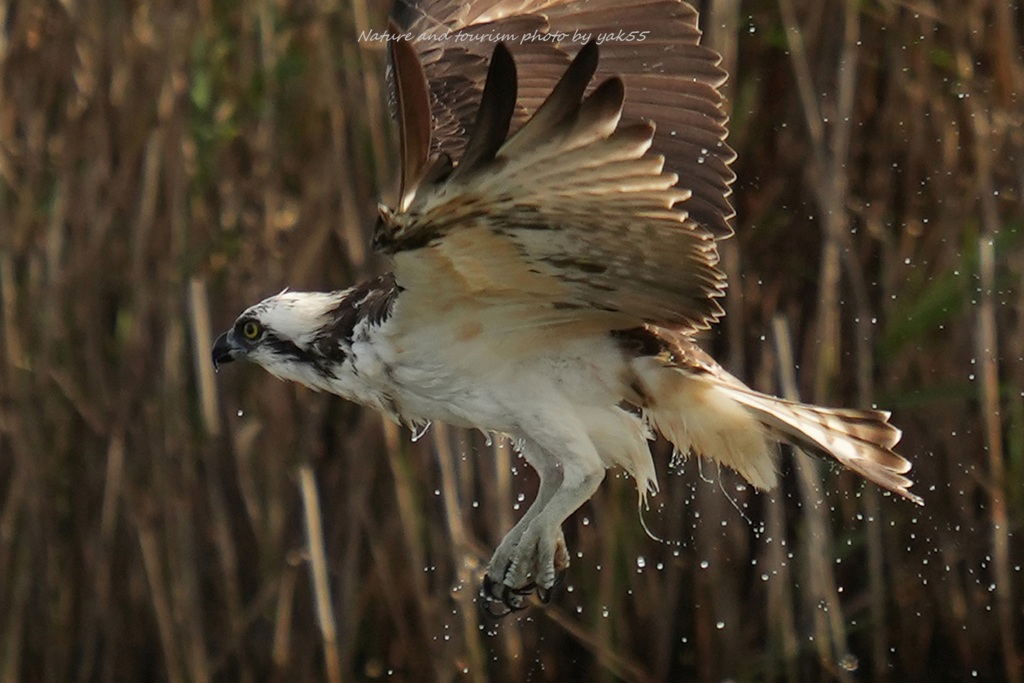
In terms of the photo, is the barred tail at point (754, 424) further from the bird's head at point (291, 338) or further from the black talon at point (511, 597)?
the bird's head at point (291, 338)

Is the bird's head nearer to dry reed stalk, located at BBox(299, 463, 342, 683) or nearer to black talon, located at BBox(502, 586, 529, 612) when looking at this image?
black talon, located at BBox(502, 586, 529, 612)

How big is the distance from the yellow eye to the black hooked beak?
0.04 meters

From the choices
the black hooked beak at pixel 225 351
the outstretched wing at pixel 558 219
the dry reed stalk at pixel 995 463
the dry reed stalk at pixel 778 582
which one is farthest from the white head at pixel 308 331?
the dry reed stalk at pixel 995 463

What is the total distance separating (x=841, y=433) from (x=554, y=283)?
75 centimetres

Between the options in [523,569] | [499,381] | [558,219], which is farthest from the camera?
[523,569]

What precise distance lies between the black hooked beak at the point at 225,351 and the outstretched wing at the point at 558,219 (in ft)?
1.87

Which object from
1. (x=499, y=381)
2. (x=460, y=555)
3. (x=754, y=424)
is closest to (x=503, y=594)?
(x=499, y=381)

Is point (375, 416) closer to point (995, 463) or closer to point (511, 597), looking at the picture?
point (511, 597)

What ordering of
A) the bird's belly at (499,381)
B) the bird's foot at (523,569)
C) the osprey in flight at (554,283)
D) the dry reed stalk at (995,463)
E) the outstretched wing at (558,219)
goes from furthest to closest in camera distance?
1. the dry reed stalk at (995,463)
2. the bird's foot at (523,569)
3. the bird's belly at (499,381)
4. the osprey in flight at (554,283)
5. the outstretched wing at (558,219)

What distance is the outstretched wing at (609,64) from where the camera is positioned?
3658 mm

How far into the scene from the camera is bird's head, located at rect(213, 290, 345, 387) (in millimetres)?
3402

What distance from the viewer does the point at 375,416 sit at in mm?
4500

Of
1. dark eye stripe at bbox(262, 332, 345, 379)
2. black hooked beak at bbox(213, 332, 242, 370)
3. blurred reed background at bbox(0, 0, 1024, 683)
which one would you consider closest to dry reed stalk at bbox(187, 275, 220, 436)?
blurred reed background at bbox(0, 0, 1024, 683)

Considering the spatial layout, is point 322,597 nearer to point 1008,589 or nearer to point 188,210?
point 188,210
